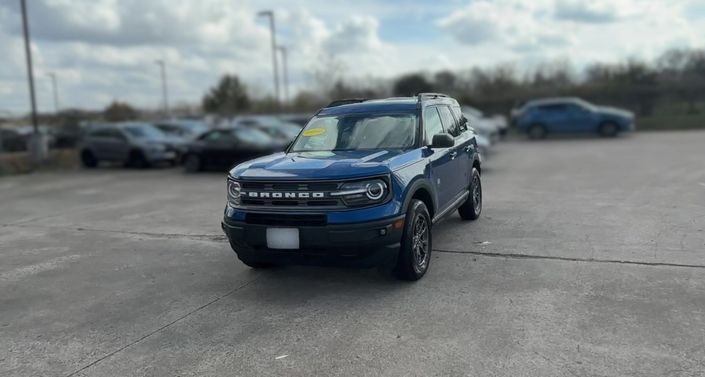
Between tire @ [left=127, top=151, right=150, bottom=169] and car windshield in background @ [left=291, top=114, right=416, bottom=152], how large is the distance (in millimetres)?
13590

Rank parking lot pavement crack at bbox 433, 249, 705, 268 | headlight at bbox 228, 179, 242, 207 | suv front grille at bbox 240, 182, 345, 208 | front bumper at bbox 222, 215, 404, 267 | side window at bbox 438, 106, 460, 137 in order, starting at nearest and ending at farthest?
front bumper at bbox 222, 215, 404, 267, suv front grille at bbox 240, 182, 345, 208, headlight at bbox 228, 179, 242, 207, parking lot pavement crack at bbox 433, 249, 705, 268, side window at bbox 438, 106, 460, 137

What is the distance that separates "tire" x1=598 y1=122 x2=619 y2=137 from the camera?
80.9 feet

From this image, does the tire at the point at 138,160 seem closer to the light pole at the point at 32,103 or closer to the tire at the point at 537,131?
the light pole at the point at 32,103

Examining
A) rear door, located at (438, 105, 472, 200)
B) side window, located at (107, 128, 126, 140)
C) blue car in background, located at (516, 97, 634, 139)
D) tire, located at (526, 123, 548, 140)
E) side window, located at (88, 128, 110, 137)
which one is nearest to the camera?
rear door, located at (438, 105, 472, 200)

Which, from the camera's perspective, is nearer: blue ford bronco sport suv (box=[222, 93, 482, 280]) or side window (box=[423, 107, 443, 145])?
blue ford bronco sport suv (box=[222, 93, 482, 280])

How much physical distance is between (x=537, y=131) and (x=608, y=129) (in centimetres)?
297

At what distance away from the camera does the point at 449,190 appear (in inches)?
276

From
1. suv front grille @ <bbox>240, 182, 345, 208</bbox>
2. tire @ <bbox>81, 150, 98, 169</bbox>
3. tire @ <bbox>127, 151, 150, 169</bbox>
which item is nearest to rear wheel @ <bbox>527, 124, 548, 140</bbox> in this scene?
tire @ <bbox>127, 151, 150, 169</bbox>

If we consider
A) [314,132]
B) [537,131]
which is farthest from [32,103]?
[537,131]

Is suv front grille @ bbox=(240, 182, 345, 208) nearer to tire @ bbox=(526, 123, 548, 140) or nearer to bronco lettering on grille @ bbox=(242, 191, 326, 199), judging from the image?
bronco lettering on grille @ bbox=(242, 191, 326, 199)

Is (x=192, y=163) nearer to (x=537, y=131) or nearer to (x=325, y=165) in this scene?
(x=325, y=165)

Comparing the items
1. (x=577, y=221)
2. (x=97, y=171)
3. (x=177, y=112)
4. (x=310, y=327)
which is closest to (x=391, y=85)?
(x=177, y=112)

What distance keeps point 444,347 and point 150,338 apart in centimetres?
232

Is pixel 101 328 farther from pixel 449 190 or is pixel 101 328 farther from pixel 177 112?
pixel 177 112
